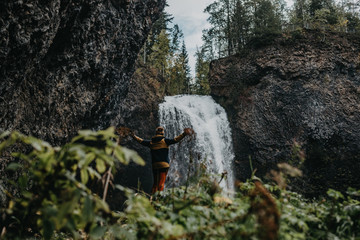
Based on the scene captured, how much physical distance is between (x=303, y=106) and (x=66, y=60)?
1465cm

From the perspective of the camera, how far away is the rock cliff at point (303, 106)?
47.3 feet

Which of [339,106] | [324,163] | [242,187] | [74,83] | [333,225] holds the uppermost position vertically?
[74,83]

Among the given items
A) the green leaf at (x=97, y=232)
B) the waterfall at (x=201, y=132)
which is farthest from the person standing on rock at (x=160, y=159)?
the waterfall at (x=201, y=132)

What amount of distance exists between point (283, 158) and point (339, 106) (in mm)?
5160

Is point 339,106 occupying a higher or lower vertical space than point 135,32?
lower

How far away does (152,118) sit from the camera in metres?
17.3

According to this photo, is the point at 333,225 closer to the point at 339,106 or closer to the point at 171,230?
the point at 171,230

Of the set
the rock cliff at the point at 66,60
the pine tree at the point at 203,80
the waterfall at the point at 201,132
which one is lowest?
the waterfall at the point at 201,132

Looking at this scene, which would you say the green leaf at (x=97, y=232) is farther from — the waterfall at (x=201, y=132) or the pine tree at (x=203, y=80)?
the pine tree at (x=203, y=80)

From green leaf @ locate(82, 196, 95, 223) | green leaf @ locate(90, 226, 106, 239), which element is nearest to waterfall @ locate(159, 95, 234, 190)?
green leaf @ locate(90, 226, 106, 239)

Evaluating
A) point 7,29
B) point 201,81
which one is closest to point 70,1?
point 7,29

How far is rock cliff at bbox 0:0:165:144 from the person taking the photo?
4691 millimetres

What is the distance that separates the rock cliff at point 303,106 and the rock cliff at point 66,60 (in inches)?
365

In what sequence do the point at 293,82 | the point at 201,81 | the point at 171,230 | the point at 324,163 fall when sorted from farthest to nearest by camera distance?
A: the point at 201,81
the point at 293,82
the point at 324,163
the point at 171,230
